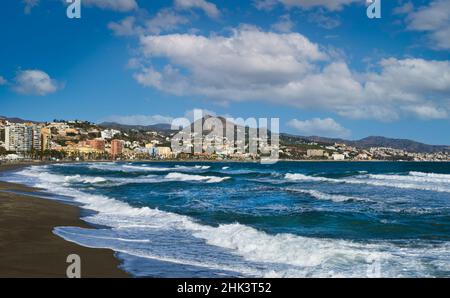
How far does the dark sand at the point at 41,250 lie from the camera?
8625 mm

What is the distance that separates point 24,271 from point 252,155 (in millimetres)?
189805

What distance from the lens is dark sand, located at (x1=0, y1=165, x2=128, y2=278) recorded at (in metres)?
8.62

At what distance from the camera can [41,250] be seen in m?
10.6

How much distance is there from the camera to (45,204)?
21.4 meters

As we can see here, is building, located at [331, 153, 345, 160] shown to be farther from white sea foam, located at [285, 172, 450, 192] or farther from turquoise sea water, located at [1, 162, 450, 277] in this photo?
turquoise sea water, located at [1, 162, 450, 277]

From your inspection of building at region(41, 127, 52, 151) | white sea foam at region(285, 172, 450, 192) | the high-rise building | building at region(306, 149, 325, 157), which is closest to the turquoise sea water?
white sea foam at region(285, 172, 450, 192)

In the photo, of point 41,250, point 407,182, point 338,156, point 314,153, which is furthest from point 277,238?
point 338,156
